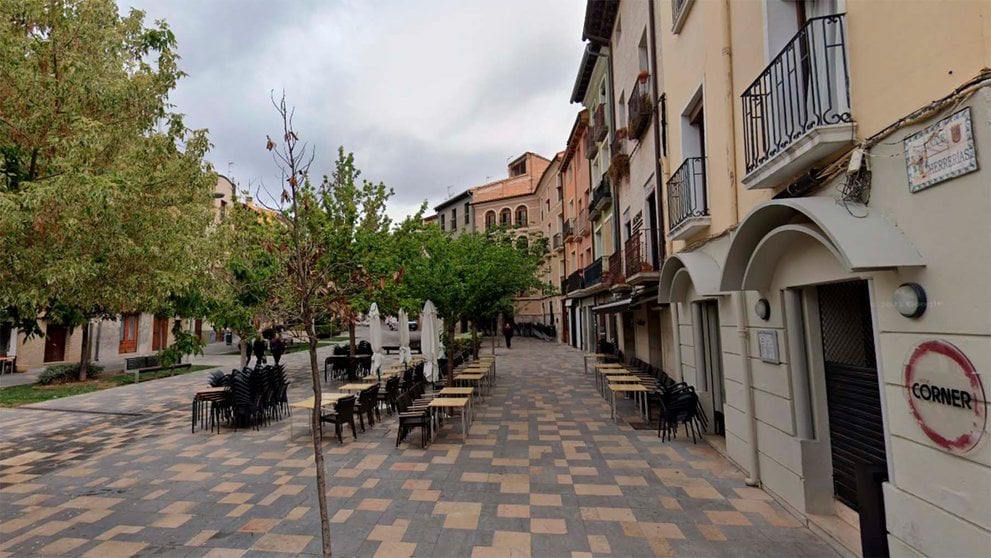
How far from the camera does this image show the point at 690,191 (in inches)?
298

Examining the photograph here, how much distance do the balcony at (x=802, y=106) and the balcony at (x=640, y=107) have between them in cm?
598

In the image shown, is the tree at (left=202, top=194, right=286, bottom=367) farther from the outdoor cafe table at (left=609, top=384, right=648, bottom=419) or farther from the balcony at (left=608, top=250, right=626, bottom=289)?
the balcony at (left=608, top=250, right=626, bottom=289)

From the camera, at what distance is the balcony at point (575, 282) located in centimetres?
2258

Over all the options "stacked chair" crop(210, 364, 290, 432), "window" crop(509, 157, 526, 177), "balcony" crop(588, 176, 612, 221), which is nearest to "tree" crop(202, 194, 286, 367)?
"stacked chair" crop(210, 364, 290, 432)

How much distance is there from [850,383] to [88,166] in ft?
26.1

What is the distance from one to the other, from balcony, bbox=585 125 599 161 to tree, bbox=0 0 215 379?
15643 millimetres

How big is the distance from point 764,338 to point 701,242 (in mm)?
2509

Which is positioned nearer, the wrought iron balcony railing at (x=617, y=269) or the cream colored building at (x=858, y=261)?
the cream colored building at (x=858, y=261)

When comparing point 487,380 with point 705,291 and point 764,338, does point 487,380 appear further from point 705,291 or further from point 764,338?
point 764,338

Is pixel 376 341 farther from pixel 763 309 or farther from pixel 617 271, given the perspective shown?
pixel 763 309

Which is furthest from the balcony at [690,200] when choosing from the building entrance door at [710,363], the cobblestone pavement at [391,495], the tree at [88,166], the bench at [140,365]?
the bench at [140,365]

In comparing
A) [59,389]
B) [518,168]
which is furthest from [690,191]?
[518,168]

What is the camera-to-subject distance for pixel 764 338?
538 centimetres

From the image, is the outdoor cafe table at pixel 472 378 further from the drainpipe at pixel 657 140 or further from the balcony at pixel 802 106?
the balcony at pixel 802 106
